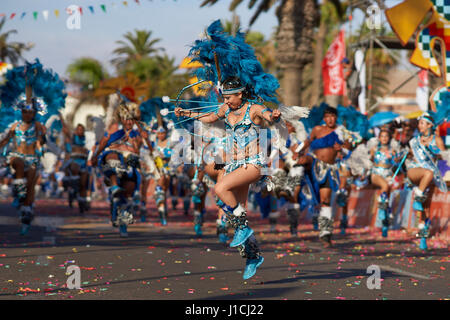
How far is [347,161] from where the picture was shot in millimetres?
15445

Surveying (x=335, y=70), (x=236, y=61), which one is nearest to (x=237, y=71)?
(x=236, y=61)

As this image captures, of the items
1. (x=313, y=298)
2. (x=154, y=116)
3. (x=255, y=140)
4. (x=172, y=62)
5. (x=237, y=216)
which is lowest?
(x=313, y=298)

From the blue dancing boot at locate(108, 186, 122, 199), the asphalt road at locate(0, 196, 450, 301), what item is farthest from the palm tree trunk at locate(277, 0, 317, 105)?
the blue dancing boot at locate(108, 186, 122, 199)

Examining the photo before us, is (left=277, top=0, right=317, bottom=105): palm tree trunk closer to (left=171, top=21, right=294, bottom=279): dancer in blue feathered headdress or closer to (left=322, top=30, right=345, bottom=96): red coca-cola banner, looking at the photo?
(left=322, top=30, right=345, bottom=96): red coca-cola banner

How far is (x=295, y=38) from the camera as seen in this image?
25.1 meters

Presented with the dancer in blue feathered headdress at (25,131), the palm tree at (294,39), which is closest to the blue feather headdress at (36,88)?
the dancer in blue feathered headdress at (25,131)

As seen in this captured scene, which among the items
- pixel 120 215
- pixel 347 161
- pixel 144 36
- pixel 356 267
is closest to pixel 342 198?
pixel 347 161

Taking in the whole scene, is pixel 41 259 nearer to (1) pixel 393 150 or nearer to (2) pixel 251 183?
(2) pixel 251 183

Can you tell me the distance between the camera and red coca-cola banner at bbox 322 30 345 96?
1185 inches

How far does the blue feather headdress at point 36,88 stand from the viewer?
507 inches

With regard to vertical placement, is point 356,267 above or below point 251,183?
below

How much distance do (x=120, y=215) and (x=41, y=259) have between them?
336 centimetres

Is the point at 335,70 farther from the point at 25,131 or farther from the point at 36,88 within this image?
the point at 25,131

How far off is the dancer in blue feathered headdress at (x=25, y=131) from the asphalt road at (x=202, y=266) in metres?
0.79
